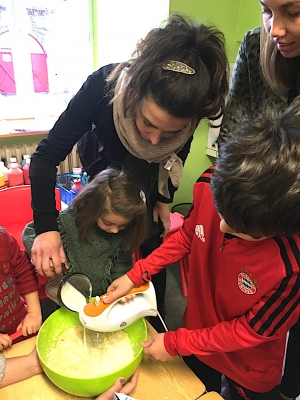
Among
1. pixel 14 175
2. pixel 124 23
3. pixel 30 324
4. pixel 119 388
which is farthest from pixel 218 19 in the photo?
pixel 119 388

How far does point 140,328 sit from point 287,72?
0.75 m

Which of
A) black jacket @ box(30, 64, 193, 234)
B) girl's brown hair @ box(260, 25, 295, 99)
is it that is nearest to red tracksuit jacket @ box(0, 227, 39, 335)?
black jacket @ box(30, 64, 193, 234)

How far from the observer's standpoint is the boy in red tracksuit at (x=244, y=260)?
0.57 meters

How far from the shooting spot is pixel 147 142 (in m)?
1.04

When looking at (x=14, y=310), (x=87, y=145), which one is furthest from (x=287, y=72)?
(x=14, y=310)

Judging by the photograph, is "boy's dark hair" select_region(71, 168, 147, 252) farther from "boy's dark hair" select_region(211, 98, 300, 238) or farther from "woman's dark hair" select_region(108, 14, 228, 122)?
"boy's dark hair" select_region(211, 98, 300, 238)

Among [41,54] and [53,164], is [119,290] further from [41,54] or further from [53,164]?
[41,54]

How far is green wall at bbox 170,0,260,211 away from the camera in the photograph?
1952 mm

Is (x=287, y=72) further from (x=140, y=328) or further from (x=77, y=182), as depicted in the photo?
(x=77, y=182)

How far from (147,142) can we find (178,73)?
264 millimetres

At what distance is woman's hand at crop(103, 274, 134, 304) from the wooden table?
0.56ft

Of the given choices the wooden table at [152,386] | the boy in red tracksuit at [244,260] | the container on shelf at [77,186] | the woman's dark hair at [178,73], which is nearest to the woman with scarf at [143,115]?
the woman's dark hair at [178,73]

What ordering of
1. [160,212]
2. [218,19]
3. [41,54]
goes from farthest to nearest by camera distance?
[41,54] → [218,19] → [160,212]

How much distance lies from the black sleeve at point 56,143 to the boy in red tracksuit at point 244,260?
315 millimetres
